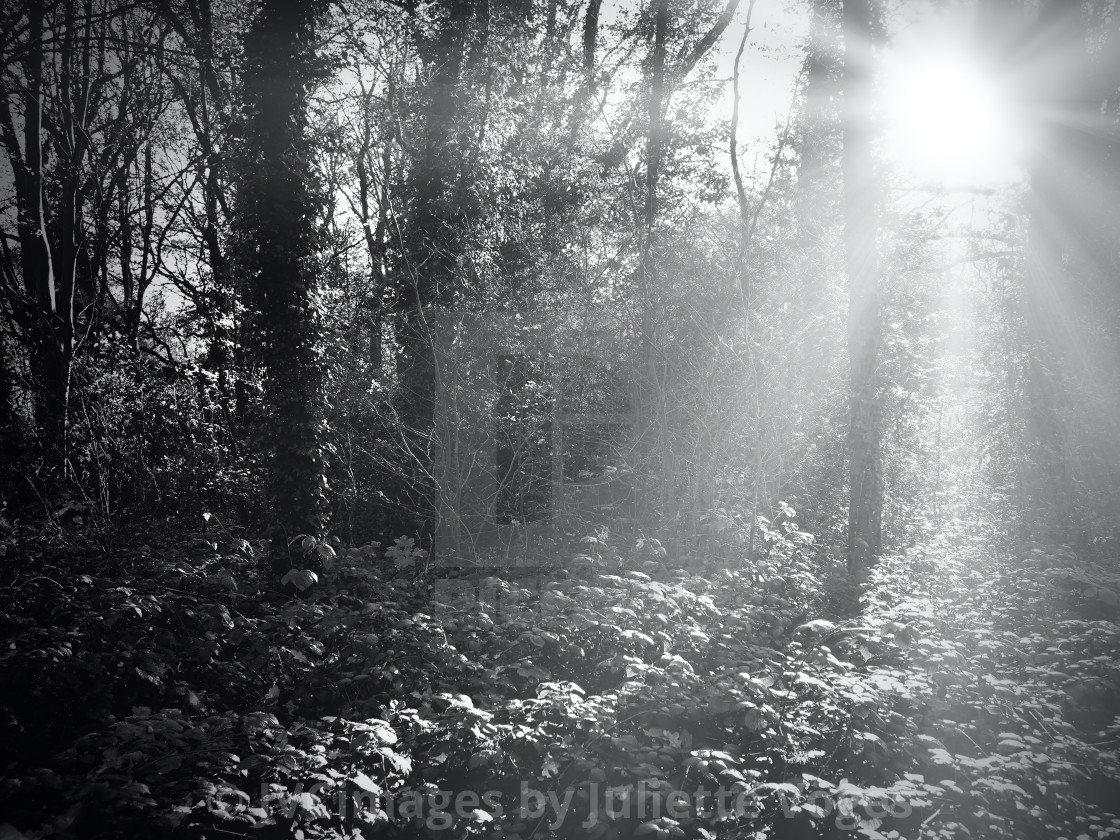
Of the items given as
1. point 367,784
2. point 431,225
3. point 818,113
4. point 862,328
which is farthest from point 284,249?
point 818,113

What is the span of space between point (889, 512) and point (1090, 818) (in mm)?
11844

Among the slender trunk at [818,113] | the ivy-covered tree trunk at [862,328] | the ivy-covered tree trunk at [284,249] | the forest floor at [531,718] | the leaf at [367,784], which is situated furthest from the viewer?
the slender trunk at [818,113]

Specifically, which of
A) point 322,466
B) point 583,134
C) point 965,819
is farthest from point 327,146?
point 965,819

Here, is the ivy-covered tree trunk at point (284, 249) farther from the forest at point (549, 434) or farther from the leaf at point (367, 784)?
the leaf at point (367, 784)

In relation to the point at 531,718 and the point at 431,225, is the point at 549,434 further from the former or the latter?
the point at 531,718

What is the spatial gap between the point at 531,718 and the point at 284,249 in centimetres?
763

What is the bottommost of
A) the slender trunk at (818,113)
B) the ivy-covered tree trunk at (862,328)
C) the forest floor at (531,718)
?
the forest floor at (531,718)

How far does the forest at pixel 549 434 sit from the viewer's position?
372cm

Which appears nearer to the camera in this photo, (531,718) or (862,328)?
(531,718)

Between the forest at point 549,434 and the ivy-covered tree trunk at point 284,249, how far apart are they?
0.06m

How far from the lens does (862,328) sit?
9938mm

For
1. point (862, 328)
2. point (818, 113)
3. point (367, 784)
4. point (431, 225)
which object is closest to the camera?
point (367, 784)

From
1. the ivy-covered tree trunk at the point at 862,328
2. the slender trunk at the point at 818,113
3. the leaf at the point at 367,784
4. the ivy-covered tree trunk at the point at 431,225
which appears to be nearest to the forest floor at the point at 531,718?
the leaf at the point at 367,784

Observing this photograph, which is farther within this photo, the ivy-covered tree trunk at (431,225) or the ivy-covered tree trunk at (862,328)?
the ivy-covered tree trunk at (431,225)
